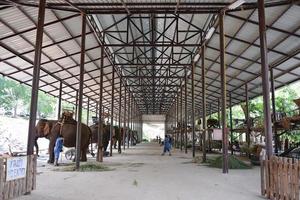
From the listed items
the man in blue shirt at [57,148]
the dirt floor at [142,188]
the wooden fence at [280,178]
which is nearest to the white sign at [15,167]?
the dirt floor at [142,188]

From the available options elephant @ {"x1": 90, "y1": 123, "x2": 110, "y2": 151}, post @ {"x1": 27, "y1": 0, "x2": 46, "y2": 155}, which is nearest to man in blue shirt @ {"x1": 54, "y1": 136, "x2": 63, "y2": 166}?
post @ {"x1": 27, "y1": 0, "x2": 46, "y2": 155}

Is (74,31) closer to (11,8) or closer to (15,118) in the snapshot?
(11,8)

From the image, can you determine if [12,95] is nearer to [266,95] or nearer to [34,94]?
[34,94]

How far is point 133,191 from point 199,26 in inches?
480

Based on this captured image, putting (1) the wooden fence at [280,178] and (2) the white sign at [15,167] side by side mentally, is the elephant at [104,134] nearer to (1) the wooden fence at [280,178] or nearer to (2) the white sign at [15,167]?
(2) the white sign at [15,167]

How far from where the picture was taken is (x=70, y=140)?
1504 cm

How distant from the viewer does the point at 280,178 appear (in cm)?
686

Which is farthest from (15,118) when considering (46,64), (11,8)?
(11,8)

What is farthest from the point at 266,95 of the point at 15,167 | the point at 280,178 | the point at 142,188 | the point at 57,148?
the point at 57,148

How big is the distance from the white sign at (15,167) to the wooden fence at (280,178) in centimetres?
614

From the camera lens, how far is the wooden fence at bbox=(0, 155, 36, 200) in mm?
6324

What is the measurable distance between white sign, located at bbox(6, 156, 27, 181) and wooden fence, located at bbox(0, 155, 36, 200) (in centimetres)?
9

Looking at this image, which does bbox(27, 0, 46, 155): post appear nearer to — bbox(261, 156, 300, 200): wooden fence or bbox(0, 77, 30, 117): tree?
bbox(261, 156, 300, 200): wooden fence

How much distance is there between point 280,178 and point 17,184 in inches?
246
